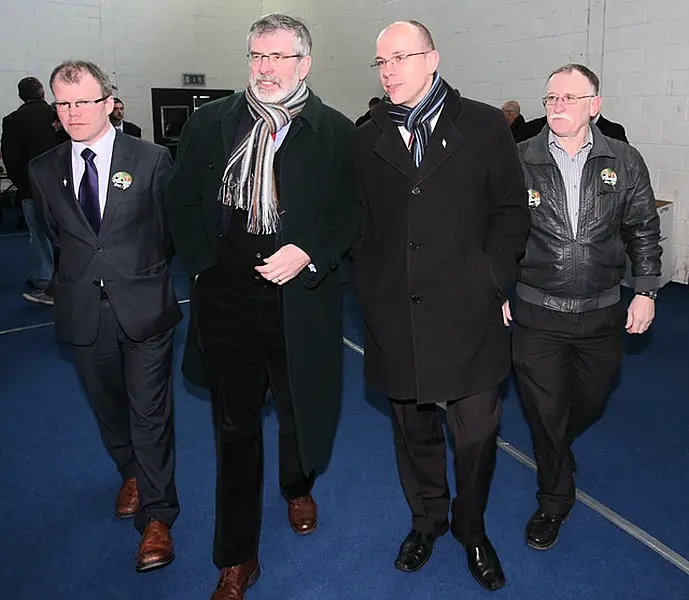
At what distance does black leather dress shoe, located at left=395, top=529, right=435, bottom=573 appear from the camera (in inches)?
90.8

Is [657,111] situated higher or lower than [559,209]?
higher

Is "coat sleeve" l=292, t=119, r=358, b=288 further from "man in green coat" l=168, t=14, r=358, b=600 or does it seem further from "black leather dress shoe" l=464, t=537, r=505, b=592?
"black leather dress shoe" l=464, t=537, r=505, b=592

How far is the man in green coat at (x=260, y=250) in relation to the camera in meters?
1.95

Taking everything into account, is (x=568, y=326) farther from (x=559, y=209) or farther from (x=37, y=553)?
(x=37, y=553)

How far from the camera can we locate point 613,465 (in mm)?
3012

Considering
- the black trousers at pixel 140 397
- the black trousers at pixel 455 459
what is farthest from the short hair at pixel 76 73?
the black trousers at pixel 455 459

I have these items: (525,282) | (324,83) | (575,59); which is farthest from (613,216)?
(324,83)

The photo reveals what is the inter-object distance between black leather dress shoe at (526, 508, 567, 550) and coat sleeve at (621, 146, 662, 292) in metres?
0.86

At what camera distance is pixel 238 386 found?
2.10 m

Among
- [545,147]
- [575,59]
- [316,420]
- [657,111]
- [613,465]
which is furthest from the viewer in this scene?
[575,59]

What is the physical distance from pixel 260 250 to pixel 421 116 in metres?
0.60

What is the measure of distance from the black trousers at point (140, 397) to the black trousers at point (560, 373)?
4.06 feet

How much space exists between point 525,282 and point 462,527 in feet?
2.77

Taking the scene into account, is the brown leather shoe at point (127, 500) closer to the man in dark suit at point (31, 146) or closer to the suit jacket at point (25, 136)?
the man in dark suit at point (31, 146)
